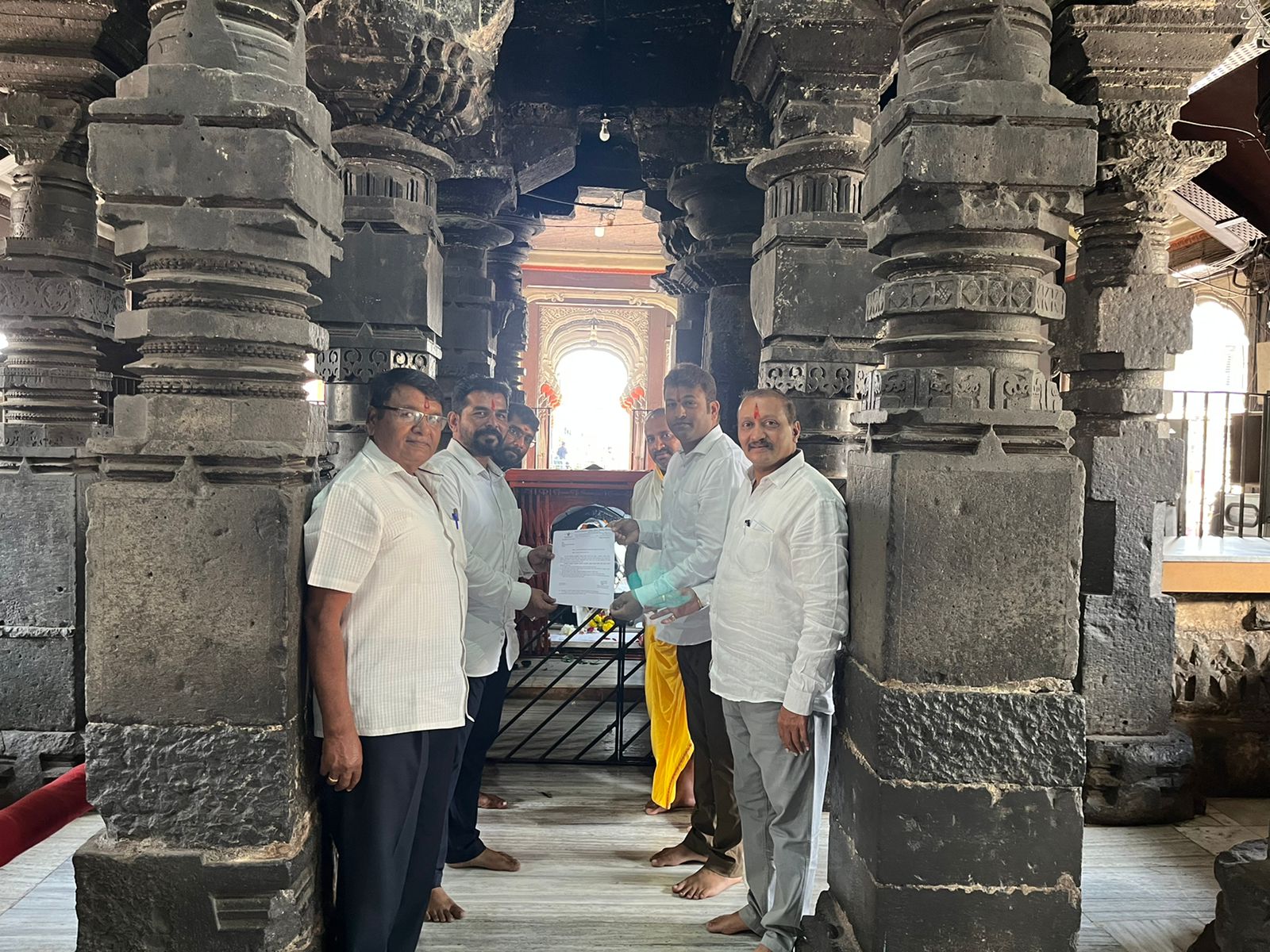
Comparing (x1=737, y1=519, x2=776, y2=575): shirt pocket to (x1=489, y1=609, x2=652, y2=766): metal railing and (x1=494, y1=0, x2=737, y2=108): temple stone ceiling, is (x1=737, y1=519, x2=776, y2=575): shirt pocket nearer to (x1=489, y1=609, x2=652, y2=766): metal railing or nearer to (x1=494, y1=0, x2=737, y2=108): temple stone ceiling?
(x1=489, y1=609, x2=652, y2=766): metal railing

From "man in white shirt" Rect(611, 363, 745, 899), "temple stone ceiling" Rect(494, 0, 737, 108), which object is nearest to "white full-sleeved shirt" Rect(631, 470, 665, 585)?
"man in white shirt" Rect(611, 363, 745, 899)

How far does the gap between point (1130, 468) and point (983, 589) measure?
2.46 m

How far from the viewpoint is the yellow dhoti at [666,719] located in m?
4.01

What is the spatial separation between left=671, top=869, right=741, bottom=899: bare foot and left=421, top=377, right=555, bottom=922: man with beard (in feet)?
2.23

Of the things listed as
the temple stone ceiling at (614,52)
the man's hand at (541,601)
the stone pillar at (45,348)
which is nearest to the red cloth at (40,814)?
the stone pillar at (45,348)

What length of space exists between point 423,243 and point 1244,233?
1079cm

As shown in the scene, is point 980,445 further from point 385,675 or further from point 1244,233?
point 1244,233

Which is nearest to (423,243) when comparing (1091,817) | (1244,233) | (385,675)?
(385,675)

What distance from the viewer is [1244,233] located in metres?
10.6

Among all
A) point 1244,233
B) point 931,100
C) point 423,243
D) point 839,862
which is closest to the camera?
point 931,100

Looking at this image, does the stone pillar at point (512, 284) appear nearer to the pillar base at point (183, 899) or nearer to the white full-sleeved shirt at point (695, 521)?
the white full-sleeved shirt at point (695, 521)

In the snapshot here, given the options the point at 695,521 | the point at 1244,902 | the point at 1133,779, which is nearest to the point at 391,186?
the point at 695,521

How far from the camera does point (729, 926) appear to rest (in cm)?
297

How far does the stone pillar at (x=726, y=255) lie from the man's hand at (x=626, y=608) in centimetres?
246
